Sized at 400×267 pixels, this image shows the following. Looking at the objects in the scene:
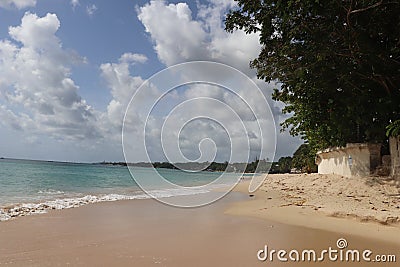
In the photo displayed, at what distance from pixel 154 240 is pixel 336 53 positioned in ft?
28.4

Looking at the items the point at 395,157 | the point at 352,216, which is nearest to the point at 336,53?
the point at 395,157

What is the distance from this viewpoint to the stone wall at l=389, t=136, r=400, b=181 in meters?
11.4

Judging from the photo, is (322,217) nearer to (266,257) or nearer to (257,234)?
(257,234)

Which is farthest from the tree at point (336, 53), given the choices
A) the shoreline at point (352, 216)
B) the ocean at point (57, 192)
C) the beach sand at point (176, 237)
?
the ocean at point (57, 192)

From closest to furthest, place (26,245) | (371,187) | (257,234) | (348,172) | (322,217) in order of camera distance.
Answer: (26,245) < (257,234) < (322,217) < (371,187) < (348,172)

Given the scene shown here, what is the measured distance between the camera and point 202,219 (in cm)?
746

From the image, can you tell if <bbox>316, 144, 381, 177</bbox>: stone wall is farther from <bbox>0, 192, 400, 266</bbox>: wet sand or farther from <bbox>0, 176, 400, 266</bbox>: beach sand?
<bbox>0, 192, 400, 266</bbox>: wet sand

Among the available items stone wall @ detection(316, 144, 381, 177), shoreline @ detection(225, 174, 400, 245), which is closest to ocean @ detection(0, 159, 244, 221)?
shoreline @ detection(225, 174, 400, 245)

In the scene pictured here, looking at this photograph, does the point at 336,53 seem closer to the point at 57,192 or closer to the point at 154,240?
the point at 154,240

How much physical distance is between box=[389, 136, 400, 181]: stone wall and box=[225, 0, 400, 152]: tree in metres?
0.82

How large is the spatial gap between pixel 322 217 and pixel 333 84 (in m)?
6.14

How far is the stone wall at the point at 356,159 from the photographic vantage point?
1312 cm

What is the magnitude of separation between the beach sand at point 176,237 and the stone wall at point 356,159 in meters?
6.67

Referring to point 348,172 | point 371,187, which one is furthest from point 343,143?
point 371,187
